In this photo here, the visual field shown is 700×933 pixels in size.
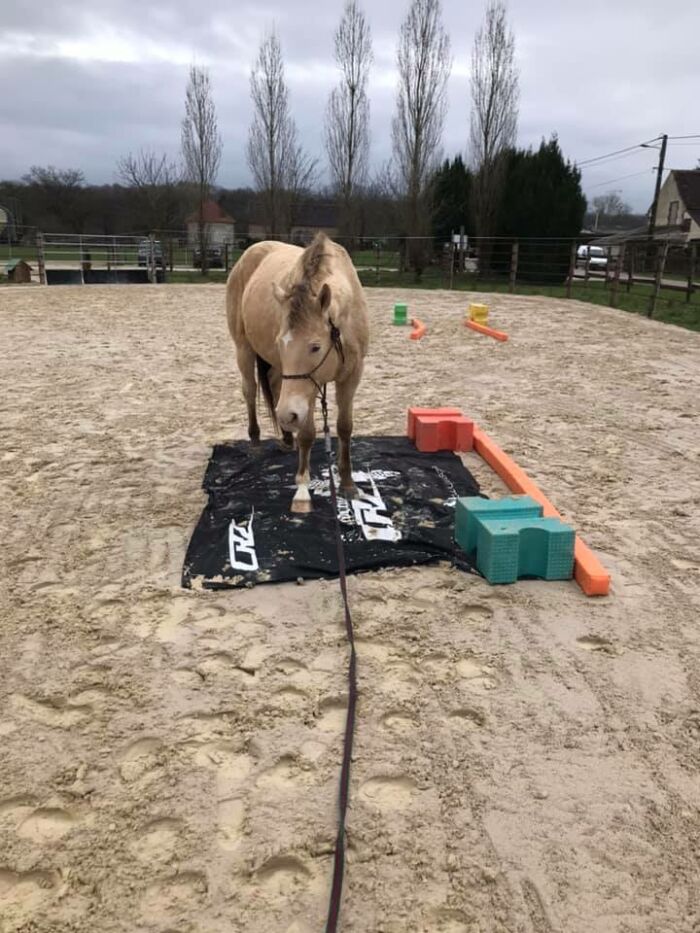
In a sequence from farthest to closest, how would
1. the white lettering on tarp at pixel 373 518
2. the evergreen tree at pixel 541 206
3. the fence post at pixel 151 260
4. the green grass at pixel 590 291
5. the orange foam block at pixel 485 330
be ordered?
the evergreen tree at pixel 541 206 < the fence post at pixel 151 260 < the green grass at pixel 590 291 < the orange foam block at pixel 485 330 < the white lettering on tarp at pixel 373 518

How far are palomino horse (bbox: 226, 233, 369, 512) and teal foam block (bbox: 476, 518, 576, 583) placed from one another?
1023 millimetres

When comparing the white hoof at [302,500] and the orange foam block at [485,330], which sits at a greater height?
the orange foam block at [485,330]

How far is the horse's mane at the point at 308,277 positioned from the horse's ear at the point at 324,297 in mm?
46

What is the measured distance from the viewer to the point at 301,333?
294cm

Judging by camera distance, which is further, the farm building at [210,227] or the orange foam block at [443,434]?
the farm building at [210,227]

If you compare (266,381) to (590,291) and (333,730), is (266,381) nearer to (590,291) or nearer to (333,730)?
(333,730)

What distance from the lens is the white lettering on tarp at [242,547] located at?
9.91 feet

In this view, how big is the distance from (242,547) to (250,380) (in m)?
1.74

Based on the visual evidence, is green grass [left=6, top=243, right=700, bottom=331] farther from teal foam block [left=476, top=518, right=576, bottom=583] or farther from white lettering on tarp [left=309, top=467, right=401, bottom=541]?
teal foam block [left=476, top=518, right=576, bottom=583]

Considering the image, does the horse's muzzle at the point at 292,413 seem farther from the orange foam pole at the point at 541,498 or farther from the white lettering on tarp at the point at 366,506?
the orange foam pole at the point at 541,498

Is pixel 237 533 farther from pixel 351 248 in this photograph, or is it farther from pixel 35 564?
pixel 351 248

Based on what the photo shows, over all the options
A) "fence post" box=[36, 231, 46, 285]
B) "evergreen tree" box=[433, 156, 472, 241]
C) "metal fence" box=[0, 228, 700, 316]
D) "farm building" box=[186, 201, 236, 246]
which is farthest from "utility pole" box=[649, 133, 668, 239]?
"fence post" box=[36, 231, 46, 285]

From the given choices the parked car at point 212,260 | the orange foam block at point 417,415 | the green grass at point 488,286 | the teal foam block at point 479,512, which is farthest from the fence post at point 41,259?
the teal foam block at point 479,512

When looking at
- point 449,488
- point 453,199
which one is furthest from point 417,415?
point 453,199
